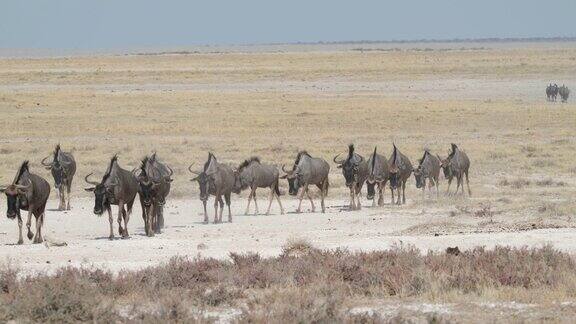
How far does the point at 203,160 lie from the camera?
109ft

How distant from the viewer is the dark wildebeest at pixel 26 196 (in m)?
19.2

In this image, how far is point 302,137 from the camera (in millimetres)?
41406

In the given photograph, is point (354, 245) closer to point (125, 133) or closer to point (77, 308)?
point (77, 308)

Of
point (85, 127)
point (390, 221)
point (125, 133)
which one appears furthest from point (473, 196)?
point (85, 127)

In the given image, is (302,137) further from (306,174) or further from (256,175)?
(256,175)

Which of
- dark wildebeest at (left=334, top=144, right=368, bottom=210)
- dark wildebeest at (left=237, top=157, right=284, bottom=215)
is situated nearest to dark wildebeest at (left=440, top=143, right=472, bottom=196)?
dark wildebeest at (left=334, top=144, right=368, bottom=210)

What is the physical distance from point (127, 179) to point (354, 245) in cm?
525

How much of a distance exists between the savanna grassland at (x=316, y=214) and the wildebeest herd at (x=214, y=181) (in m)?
0.54

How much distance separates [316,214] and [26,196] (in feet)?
23.7

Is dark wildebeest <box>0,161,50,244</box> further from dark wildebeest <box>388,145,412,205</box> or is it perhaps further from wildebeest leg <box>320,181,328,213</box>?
dark wildebeest <box>388,145,412,205</box>

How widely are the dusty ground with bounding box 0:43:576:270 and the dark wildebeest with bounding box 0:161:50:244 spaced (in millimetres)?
750

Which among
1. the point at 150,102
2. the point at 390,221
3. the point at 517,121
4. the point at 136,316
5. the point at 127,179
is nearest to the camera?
the point at 136,316

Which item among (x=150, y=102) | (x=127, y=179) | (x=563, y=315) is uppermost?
(x=150, y=102)

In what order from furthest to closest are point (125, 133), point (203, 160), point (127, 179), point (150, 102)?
point (150, 102), point (125, 133), point (203, 160), point (127, 179)
